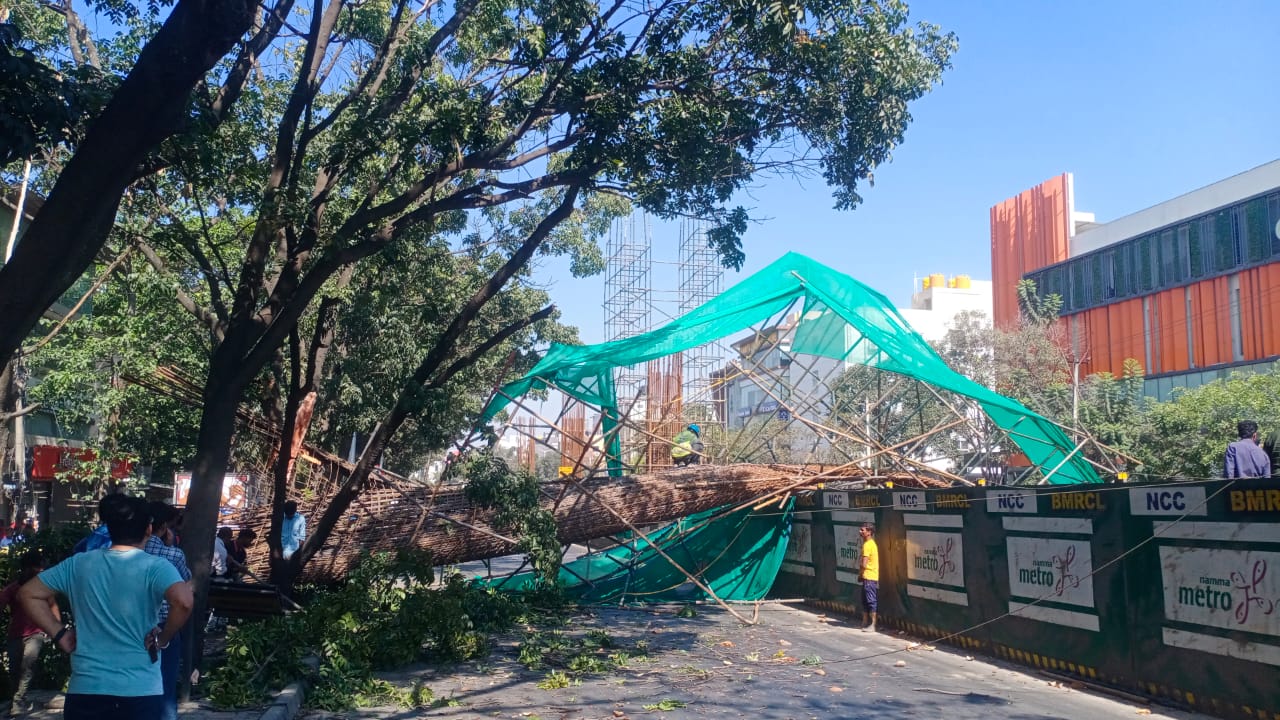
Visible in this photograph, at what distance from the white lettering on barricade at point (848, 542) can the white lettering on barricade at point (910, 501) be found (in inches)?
28.5

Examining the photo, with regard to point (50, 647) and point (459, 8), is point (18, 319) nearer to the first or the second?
point (50, 647)

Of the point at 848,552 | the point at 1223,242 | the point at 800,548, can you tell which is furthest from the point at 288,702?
the point at 1223,242

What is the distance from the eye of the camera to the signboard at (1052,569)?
30.6ft

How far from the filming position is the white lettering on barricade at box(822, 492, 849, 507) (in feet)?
48.0

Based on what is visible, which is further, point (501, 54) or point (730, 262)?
point (501, 54)

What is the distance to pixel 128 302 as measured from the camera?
17.7 meters

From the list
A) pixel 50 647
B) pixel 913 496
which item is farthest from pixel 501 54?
pixel 50 647

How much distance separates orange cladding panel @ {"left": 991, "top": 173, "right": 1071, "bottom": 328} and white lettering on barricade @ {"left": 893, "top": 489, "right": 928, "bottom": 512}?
28.6 metres

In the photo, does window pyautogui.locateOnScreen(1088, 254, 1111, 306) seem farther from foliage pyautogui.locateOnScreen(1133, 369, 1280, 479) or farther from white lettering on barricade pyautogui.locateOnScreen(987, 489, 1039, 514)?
white lettering on barricade pyautogui.locateOnScreen(987, 489, 1039, 514)

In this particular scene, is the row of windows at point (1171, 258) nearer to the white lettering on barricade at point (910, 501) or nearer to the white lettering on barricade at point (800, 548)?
the white lettering on barricade at point (800, 548)

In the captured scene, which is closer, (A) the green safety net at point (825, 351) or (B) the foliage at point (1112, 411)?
(A) the green safety net at point (825, 351)

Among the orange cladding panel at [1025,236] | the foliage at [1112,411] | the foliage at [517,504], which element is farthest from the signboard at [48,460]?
the orange cladding panel at [1025,236]

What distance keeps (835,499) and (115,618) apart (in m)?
12.1

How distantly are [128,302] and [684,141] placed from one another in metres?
11.9
